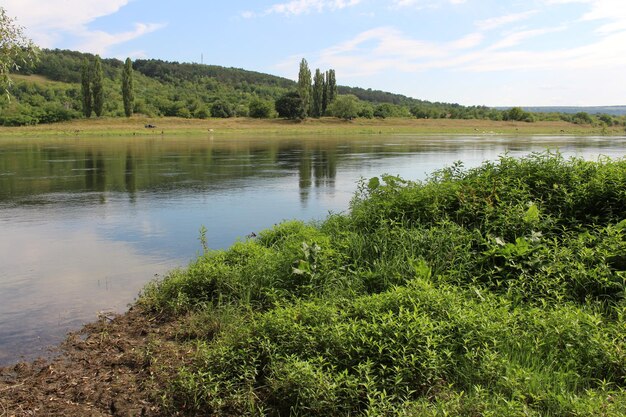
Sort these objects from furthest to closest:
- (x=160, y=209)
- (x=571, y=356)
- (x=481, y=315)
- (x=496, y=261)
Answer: (x=160, y=209) → (x=496, y=261) → (x=481, y=315) → (x=571, y=356)

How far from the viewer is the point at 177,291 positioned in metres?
7.30

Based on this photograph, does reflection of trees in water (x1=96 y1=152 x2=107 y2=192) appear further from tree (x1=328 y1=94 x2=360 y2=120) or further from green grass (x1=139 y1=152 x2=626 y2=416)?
tree (x1=328 y1=94 x2=360 y2=120)

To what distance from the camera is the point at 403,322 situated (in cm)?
480

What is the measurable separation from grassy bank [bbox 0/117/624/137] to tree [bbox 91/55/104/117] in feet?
8.40

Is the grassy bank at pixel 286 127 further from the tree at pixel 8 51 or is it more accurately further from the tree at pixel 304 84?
the tree at pixel 8 51

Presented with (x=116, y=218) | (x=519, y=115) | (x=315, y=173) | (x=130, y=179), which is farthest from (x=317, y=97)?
(x=116, y=218)

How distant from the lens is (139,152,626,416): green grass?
167 inches

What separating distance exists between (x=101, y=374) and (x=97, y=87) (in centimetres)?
8404

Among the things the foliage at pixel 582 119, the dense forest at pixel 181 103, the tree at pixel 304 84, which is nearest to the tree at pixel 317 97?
the dense forest at pixel 181 103

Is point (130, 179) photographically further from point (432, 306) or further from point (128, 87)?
point (128, 87)

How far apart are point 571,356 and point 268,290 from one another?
364 centimetres

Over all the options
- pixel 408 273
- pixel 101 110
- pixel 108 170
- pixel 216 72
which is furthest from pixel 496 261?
pixel 216 72

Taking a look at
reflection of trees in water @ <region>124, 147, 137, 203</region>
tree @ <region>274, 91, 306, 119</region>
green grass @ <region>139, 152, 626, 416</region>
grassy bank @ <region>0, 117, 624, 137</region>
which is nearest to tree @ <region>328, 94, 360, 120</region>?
grassy bank @ <region>0, 117, 624, 137</region>

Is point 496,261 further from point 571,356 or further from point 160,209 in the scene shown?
point 160,209
